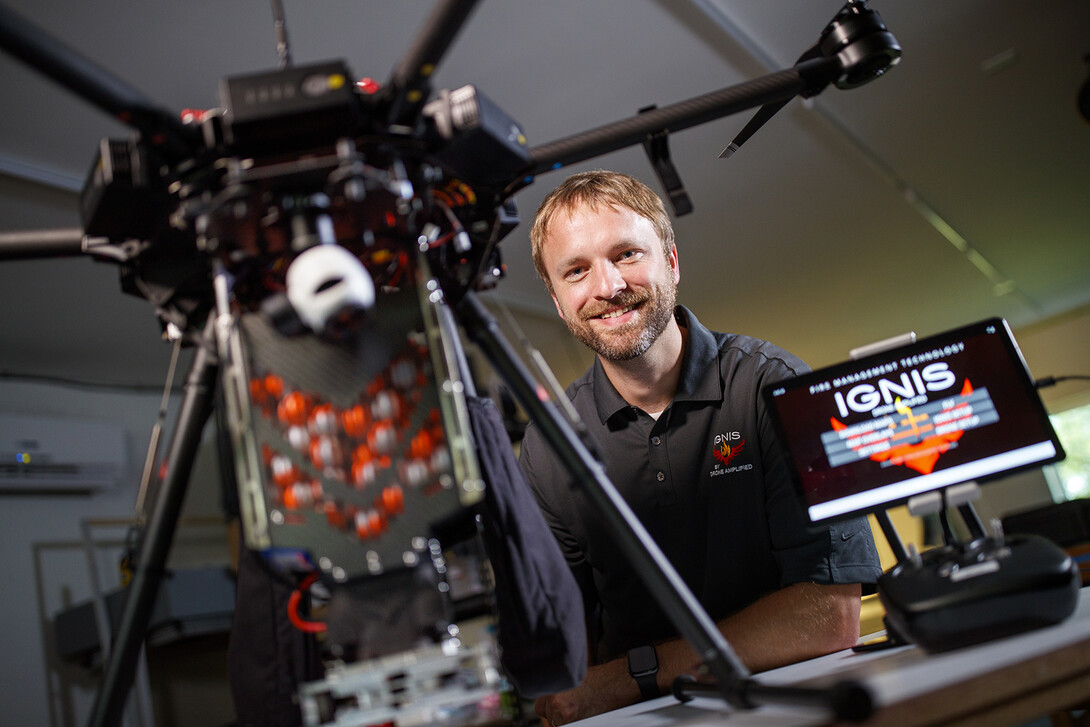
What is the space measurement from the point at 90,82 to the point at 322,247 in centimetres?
15

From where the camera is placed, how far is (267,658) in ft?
2.19

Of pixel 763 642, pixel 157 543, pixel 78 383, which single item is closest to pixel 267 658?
pixel 157 543

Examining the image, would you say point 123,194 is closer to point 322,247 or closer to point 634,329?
point 322,247

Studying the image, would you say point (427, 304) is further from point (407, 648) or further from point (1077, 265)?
point (1077, 265)

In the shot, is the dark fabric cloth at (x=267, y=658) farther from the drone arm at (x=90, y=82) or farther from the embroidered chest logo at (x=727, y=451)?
the embroidered chest logo at (x=727, y=451)

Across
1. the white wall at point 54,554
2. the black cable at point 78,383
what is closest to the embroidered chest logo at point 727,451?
the white wall at point 54,554

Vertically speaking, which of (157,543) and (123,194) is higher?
(123,194)

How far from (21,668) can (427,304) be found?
390 centimetres

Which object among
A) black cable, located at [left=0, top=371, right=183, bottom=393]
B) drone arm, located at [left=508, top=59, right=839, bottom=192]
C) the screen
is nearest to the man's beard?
the screen

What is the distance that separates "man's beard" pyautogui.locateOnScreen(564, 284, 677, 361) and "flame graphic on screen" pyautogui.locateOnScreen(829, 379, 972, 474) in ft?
1.39

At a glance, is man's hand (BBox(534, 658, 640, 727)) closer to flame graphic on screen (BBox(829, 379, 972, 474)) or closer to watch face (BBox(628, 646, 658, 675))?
watch face (BBox(628, 646, 658, 675))

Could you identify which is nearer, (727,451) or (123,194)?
(123,194)

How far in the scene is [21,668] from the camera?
3430 mm

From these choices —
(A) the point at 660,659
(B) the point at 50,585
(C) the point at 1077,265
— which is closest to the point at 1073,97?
(C) the point at 1077,265
